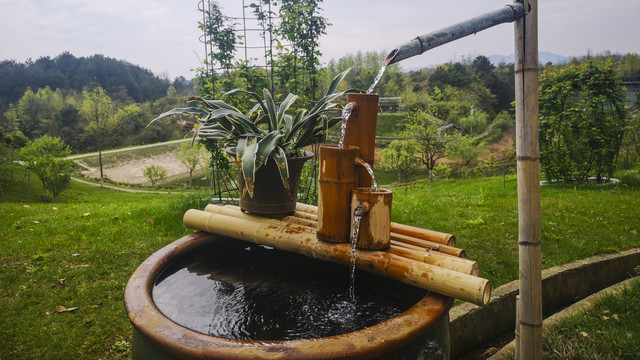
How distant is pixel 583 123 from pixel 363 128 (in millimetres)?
7125

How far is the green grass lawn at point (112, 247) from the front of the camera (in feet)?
7.74

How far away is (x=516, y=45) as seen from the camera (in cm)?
137

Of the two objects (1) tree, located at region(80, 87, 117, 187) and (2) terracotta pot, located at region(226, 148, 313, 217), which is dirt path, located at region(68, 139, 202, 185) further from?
(2) terracotta pot, located at region(226, 148, 313, 217)

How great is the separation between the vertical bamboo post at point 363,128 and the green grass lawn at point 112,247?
194 centimetres

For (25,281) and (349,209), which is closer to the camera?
(349,209)

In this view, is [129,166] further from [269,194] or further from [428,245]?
[428,245]

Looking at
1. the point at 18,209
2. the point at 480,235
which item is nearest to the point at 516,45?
the point at 480,235

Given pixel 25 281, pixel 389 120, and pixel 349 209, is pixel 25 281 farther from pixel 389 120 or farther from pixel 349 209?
pixel 389 120

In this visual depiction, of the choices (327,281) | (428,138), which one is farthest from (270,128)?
(428,138)

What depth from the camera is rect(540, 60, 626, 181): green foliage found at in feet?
21.6

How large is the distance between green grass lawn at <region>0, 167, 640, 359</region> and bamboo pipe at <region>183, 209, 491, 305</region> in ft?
4.26

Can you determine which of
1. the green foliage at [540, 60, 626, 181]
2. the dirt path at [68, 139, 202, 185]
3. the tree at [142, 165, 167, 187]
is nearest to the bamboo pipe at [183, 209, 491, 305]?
the green foliage at [540, 60, 626, 181]

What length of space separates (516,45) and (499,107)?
1609 inches

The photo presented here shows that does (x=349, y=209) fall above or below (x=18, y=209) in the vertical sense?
above
